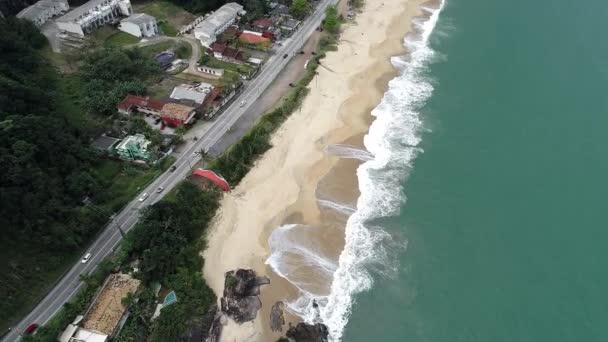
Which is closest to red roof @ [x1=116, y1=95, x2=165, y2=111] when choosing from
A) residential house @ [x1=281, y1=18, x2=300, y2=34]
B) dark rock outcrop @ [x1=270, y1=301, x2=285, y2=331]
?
residential house @ [x1=281, y1=18, x2=300, y2=34]

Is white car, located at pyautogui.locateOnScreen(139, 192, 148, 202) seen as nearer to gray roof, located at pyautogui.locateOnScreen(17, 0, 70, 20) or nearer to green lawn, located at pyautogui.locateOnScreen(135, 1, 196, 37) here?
green lawn, located at pyautogui.locateOnScreen(135, 1, 196, 37)

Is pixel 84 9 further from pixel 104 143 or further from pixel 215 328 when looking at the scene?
pixel 215 328

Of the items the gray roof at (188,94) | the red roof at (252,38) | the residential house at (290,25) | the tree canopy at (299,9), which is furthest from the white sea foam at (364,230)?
the tree canopy at (299,9)

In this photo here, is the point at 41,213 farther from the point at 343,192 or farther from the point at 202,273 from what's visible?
the point at 343,192

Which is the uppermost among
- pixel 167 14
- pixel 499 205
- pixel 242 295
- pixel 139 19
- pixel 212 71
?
pixel 139 19

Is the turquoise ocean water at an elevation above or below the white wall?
below

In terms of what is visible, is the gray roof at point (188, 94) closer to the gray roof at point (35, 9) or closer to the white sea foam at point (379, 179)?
the white sea foam at point (379, 179)

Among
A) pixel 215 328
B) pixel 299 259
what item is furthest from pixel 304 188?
pixel 215 328
